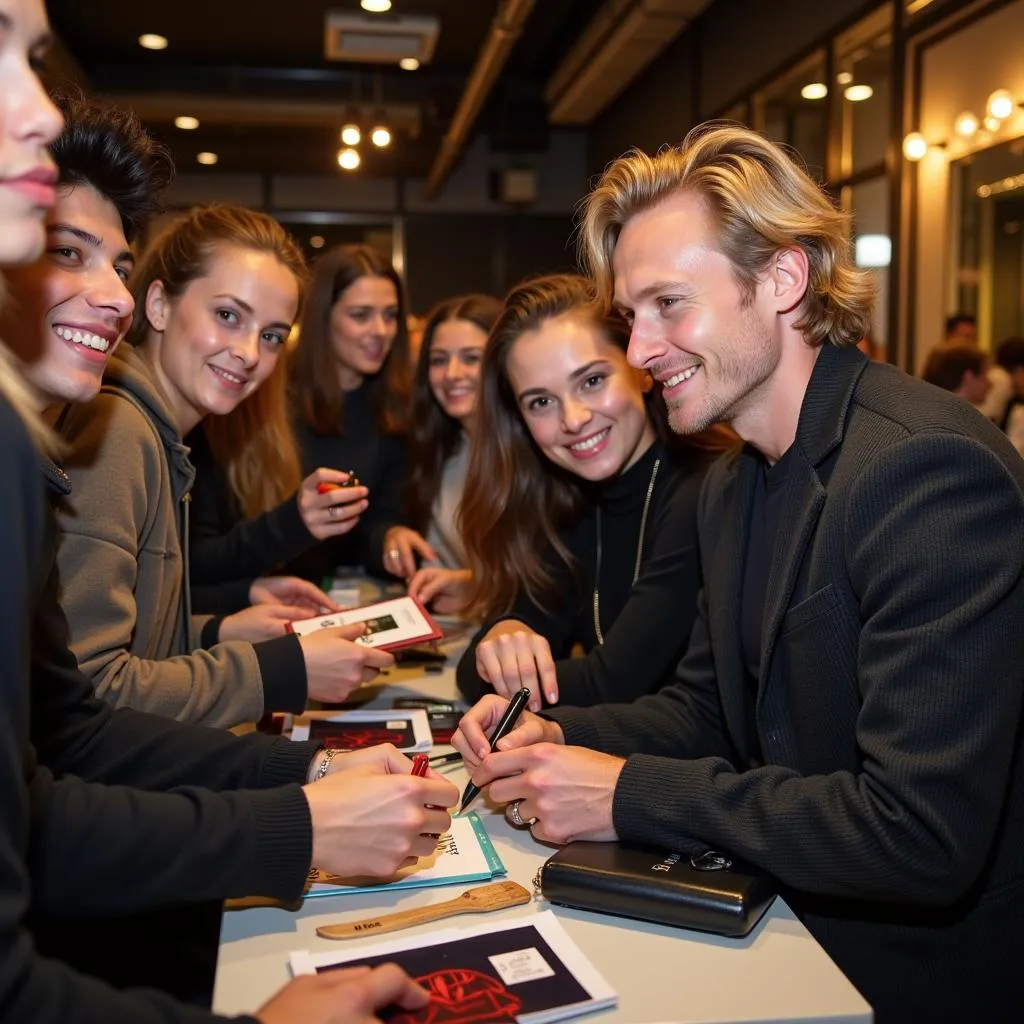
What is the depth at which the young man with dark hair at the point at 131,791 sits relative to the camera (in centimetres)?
118

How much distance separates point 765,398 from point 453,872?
0.90 meters

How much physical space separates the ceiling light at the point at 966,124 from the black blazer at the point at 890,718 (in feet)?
15.3

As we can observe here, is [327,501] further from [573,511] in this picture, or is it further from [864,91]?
[864,91]

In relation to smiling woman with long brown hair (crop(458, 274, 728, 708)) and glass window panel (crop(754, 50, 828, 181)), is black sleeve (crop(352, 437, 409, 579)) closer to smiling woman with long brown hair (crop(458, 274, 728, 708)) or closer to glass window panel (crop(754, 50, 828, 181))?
smiling woman with long brown hair (crop(458, 274, 728, 708))

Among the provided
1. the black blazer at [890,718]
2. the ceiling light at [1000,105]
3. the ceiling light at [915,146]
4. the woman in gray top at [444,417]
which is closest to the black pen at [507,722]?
the black blazer at [890,718]

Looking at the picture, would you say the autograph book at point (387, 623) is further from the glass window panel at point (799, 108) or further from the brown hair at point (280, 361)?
the glass window panel at point (799, 108)

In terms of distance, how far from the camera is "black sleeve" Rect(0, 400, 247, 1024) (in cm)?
84

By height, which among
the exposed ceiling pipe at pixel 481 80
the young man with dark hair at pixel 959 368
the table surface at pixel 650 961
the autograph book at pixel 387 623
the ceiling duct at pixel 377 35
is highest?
the ceiling duct at pixel 377 35

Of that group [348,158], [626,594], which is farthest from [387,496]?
[348,158]

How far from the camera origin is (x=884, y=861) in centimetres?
127

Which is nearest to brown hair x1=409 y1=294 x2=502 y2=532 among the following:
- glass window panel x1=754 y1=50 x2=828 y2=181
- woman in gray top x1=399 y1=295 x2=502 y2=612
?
woman in gray top x1=399 y1=295 x2=502 y2=612

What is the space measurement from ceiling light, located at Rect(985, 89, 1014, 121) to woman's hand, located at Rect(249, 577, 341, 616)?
4392mm

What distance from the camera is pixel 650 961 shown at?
3.83 ft

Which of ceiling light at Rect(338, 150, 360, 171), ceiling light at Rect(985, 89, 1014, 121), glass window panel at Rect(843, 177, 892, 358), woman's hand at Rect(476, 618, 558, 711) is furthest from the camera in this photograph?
ceiling light at Rect(338, 150, 360, 171)
